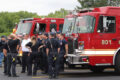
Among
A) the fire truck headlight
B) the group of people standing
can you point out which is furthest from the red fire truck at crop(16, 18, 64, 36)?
the fire truck headlight

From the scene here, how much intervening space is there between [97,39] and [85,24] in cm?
77

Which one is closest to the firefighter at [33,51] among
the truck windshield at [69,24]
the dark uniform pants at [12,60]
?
the dark uniform pants at [12,60]

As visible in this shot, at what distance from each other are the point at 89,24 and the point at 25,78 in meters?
3.31

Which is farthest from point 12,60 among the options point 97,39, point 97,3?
point 97,3

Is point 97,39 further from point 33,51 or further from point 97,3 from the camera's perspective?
point 97,3

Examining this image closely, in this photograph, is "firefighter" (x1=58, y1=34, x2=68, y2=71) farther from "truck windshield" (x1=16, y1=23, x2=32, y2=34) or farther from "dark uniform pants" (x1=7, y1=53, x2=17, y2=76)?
"truck windshield" (x1=16, y1=23, x2=32, y2=34)

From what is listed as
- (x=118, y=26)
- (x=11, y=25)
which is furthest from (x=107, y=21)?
(x=11, y=25)

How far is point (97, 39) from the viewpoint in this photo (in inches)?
525

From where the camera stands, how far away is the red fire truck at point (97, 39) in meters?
13.3

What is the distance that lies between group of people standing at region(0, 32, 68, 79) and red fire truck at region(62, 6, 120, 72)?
1.68ft

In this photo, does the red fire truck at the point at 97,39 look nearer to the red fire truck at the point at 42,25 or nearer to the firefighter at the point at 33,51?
the firefighter at the point at 33,51

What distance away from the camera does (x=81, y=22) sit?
13.7 m

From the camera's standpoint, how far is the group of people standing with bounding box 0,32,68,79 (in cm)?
1312

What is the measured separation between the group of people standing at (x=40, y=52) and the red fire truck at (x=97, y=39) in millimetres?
511
